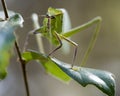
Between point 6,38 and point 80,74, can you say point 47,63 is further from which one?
point 6,38

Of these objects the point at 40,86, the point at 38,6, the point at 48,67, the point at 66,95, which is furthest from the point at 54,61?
the point at 38,6

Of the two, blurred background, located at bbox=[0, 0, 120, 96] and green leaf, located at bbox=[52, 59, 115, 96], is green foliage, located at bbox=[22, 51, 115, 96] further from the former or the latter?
blurred background, located at bbox=[0, 0, 120, 96]

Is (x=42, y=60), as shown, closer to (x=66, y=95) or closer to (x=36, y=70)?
(x=66, y=95)

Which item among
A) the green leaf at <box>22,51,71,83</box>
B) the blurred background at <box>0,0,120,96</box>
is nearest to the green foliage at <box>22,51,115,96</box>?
the green leaf at <box>22,51,71,83</box>

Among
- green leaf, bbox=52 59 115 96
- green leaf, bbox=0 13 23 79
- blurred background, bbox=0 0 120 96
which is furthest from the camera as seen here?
blurred background, bbox=0 0 120 96

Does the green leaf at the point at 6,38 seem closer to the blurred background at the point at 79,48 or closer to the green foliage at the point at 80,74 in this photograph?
the green foliage at the point at 80,74

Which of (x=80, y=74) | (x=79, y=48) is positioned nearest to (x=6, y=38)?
(x=80, y=74)
